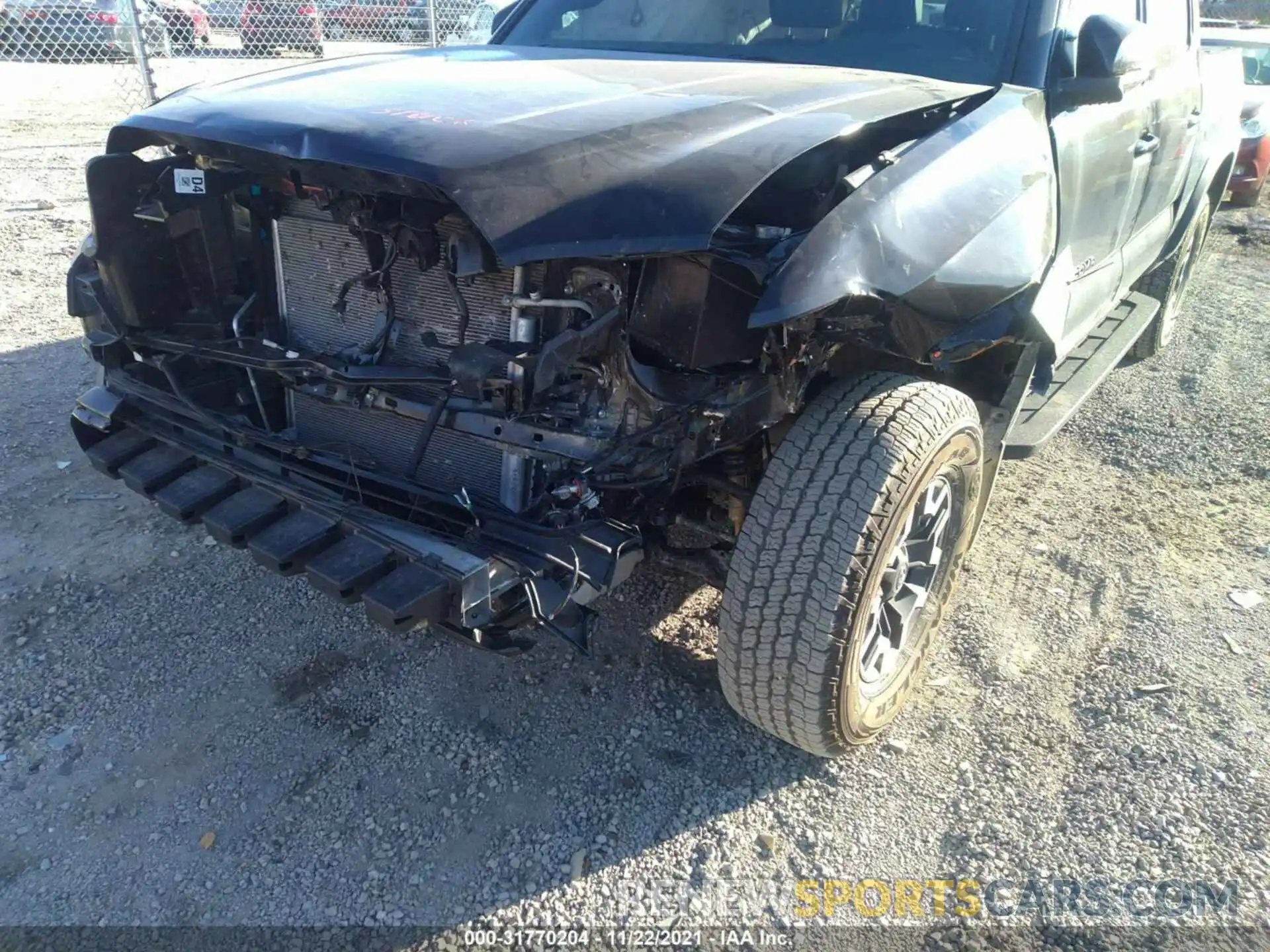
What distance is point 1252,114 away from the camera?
28.8 feet

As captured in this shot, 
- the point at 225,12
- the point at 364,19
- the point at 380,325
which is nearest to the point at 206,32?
the point at 225,12

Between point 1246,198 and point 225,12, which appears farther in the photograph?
point 225,12

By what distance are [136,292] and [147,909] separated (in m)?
1.84

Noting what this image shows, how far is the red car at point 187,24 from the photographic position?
9.91 metres

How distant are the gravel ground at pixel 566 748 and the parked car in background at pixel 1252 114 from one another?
7.15 meters

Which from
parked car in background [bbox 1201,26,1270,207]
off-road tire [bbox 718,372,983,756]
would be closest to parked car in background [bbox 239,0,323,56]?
parked car in background [bbox 1201,26,1270,207]

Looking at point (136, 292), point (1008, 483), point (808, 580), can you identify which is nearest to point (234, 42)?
point (136, 292)

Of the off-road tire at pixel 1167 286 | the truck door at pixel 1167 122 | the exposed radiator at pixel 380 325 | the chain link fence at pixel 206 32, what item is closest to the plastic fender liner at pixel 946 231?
the exposed radiator at pixel 380 325

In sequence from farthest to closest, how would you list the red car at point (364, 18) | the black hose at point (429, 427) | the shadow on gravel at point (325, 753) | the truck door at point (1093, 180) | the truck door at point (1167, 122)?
the red car at point (364, 18), the truck door at point (1167, 122), the truck door at point (1093, 180), the black hose at point (429, 427), the shadow on gravel at point (325, 753)

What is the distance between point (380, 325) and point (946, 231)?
1.58 metres

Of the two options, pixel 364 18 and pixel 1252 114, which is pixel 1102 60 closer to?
pixel 1252 114

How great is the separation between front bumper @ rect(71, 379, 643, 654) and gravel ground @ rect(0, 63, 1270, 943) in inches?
20.4

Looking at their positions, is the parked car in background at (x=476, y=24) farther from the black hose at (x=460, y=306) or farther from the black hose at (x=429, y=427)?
the black hose at (x=429, y=427)

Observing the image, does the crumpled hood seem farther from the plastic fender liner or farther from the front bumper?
the front bumper
